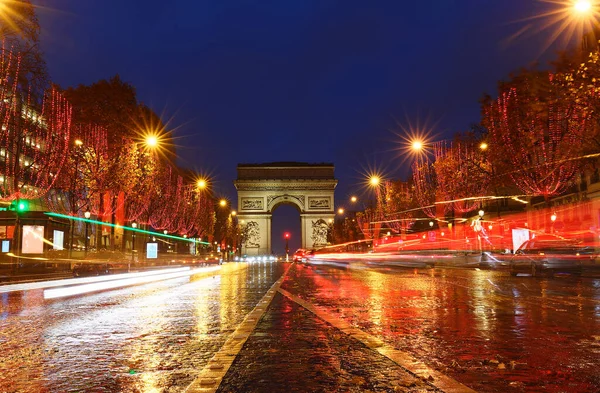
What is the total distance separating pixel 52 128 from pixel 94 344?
2793 centimetres

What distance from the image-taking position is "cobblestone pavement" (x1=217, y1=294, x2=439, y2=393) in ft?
14.5

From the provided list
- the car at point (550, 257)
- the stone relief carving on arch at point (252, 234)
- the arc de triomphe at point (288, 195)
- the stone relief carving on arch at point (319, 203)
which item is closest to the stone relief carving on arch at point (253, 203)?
the arc de triomphe at point (288, 195)

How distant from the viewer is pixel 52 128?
31109 millimetres

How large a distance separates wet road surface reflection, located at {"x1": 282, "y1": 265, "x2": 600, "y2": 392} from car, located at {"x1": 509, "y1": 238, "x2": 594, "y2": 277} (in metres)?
8.10

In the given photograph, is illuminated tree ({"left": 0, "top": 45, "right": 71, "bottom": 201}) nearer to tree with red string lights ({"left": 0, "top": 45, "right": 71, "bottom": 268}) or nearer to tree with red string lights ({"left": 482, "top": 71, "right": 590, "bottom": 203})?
tree with red string lights ({"left": 0, "top": 45, "right": 71, "bottom": 268})

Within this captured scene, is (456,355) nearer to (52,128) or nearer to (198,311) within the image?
(198,311)

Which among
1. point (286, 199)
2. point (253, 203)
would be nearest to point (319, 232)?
point (286, 199)

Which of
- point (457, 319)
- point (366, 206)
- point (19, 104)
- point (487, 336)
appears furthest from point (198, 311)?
point (366, 206)

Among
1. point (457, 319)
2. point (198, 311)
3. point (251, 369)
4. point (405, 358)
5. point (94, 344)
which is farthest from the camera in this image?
point (198, 311)

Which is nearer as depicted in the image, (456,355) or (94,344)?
(456,355)

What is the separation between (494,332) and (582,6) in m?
12.2

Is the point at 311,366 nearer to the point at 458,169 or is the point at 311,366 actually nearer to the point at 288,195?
the point at 458,169

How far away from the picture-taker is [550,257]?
68.0 feet

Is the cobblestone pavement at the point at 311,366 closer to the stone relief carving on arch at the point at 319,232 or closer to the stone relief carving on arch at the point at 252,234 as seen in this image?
the stone relief carving on arch at the point at 319,232
